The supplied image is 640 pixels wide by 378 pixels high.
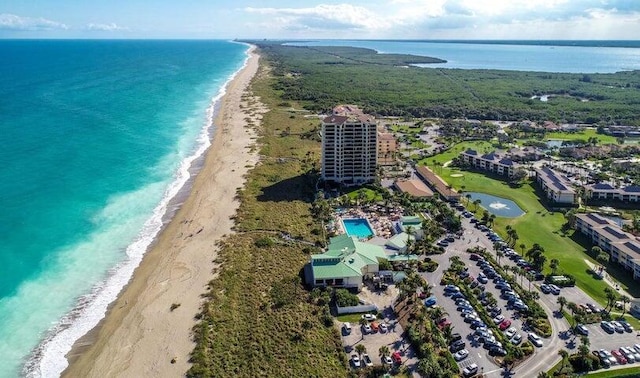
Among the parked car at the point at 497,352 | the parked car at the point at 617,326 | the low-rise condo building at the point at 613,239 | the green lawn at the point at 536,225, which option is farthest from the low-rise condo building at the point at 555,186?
the parked car at the point at 497,352

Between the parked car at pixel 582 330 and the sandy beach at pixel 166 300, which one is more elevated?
the parked car at pixel 582 330

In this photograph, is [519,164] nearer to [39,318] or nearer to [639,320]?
[639,320]

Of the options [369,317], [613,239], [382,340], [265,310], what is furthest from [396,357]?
[613,239]

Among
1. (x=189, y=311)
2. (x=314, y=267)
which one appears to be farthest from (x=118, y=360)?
(x=314, y=267)

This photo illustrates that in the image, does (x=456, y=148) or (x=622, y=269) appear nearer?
(x=622, y=269)

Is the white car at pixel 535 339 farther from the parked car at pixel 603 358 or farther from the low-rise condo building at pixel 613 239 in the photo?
the low-rise condo building at pixel 613 239

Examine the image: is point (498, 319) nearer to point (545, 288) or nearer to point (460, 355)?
point (460, 355)

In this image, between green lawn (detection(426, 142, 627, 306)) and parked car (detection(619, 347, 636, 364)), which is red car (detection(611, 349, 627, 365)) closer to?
parked car (detection(619, 347, 636, 364))
